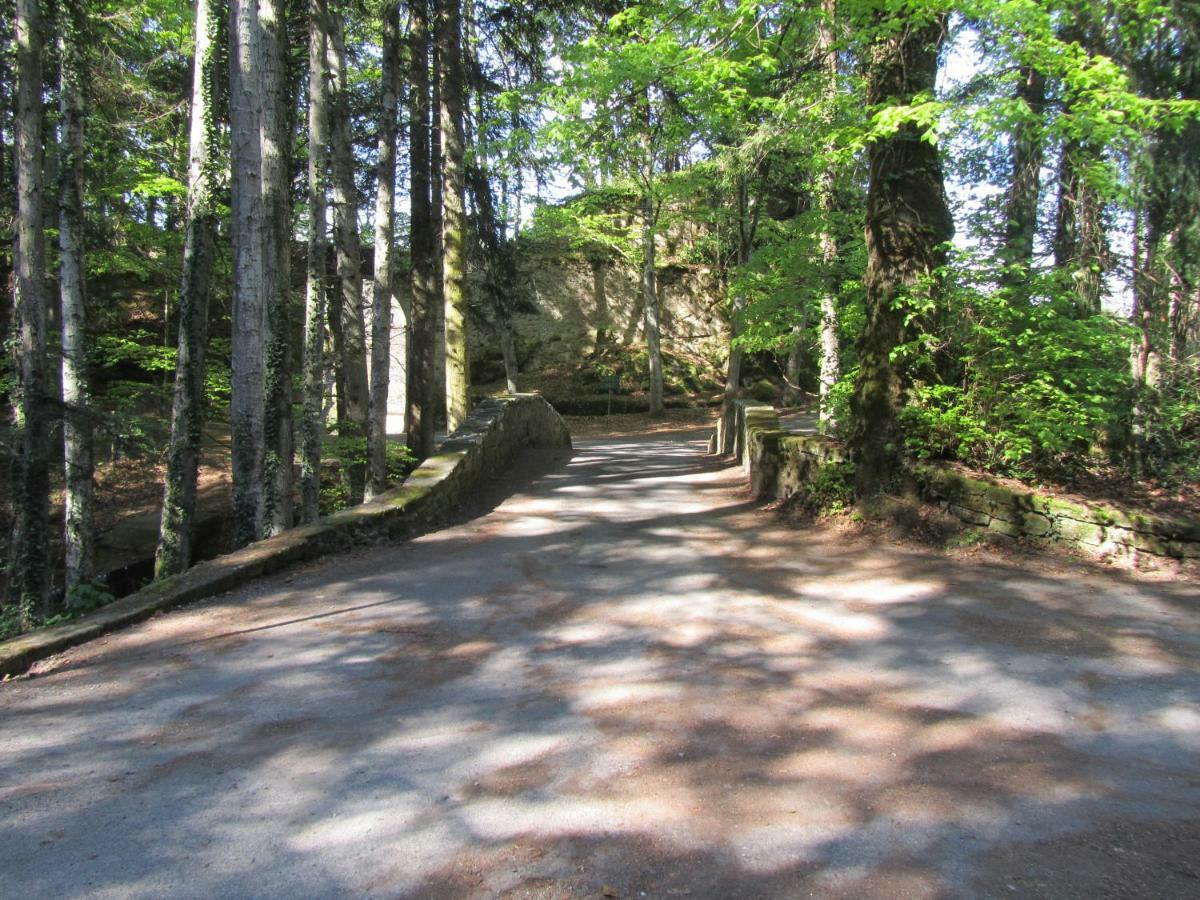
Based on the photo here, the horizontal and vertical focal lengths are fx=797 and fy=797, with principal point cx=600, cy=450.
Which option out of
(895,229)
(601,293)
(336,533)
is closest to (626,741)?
(336,533)

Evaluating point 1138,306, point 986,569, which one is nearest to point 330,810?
point 986,569

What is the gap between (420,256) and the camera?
14430mm

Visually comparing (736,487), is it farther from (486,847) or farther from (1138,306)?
(486,847)

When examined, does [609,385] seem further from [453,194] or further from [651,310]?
[453,194]

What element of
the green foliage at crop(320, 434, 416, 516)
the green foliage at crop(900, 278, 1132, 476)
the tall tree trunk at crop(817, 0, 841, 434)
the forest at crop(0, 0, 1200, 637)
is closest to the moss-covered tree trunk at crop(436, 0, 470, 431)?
the forest at crop(0, 0, 1200, 637)

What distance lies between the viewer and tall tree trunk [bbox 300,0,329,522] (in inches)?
436

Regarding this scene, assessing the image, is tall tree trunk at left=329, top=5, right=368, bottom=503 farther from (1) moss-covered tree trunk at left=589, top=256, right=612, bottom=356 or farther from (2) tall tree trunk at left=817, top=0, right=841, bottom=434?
(1) moss-covered tree trunk at left=589, top=256, right=612, bottom=356

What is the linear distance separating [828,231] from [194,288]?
9029mm

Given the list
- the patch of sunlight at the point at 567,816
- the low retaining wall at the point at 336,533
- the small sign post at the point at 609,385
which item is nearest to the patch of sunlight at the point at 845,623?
the patch of sunlight at the point at 567,816

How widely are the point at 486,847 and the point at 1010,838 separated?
191cm

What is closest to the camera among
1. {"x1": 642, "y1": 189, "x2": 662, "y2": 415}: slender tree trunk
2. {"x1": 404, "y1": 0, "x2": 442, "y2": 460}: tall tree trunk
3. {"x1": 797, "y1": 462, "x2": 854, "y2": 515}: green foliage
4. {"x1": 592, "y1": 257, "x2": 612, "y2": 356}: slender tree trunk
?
{"x1": 797, "y1": 462, "x2": 854, "y2": 515}: green foliage

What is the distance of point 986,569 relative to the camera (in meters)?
6.80

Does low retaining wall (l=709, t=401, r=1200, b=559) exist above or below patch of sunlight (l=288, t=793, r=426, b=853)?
above

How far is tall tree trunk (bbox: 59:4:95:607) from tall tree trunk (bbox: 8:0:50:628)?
113 cm
